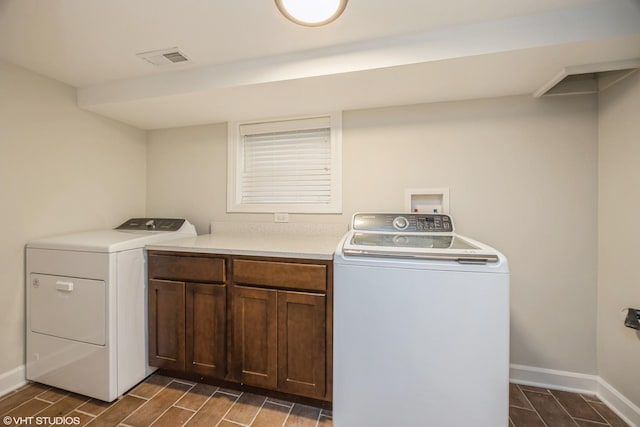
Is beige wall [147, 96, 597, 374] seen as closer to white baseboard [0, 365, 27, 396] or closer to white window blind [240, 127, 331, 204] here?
white window blind [240, 127, 331, 204]

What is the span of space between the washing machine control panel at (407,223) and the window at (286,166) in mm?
301

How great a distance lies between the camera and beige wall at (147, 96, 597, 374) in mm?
1640

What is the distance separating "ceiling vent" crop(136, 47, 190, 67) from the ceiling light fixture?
781 mm

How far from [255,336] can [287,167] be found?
1.33 m

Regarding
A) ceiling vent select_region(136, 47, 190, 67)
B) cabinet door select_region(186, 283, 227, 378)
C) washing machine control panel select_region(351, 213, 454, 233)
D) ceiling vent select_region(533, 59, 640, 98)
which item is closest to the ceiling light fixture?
ceiling vent select_region(136, 47, 190, 67)

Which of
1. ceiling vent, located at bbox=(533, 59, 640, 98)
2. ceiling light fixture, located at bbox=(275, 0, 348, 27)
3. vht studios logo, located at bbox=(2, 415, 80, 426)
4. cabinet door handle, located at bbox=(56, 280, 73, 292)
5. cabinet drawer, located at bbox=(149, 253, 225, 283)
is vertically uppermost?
ceiling light fixture, located at bbox=(275, 0, 348, 27)

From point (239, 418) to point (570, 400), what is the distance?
77.1 inches

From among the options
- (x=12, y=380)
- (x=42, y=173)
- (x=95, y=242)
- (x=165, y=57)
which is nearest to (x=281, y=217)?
(x=95, y=242)

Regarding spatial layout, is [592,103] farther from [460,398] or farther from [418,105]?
[460,398]

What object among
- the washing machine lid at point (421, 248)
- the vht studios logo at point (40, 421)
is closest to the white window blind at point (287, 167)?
the washing machine lid at point (421, 248)

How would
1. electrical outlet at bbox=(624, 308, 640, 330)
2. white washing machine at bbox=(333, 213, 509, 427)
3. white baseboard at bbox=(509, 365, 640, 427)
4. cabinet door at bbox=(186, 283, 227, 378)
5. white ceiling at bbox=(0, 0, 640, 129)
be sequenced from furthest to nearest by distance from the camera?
cabinet door at bbox=(186, 283, 227, 378) < white baseboard at bbox=(509, 365, 640, 427) < electrical outlet at bbox=(624, 308, 640, 330) < white ceiling at bbox=(0, 0, 640, 129) < white washing machine at bbox=(333, 213, 509, 427)

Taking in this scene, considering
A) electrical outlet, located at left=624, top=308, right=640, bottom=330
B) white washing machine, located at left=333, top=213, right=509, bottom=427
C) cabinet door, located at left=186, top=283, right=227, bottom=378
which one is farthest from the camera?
cabinet door, located at left=186, top=283, right=227, bottom=378

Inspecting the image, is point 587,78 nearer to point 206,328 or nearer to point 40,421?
point 206,328

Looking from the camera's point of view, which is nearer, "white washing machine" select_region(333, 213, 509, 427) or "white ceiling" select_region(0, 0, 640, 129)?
"white washing machine" select_region(333, 213, 509, 427)
